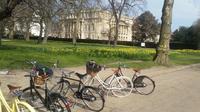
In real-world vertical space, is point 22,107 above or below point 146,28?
below

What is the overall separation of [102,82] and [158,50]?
13.9 m

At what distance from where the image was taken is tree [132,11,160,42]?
111 metres

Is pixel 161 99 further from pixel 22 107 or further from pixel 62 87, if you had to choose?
pixel 22 107

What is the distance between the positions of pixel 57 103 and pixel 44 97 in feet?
1.42

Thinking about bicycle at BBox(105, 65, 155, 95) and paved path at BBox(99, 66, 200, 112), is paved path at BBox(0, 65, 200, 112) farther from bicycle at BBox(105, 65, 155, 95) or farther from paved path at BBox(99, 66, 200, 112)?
bicycle at BBox(105, 65, 155, 95)

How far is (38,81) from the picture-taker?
9727 millimetres

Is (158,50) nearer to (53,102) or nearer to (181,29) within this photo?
(53,102)

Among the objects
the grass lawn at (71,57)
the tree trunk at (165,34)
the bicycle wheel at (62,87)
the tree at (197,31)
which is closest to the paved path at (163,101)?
the bicycle wheel at (62,87)

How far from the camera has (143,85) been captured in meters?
13.7

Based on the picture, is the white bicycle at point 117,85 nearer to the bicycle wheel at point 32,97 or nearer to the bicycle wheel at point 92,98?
the bicycle wheel at point 92,98

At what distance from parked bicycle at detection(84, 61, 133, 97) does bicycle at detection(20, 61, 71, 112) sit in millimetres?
2164

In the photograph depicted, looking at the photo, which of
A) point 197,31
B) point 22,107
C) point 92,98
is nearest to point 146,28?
point 197,31

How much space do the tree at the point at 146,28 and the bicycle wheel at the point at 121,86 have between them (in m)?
97.6

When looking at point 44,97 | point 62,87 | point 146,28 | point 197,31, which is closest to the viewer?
point 44,97
